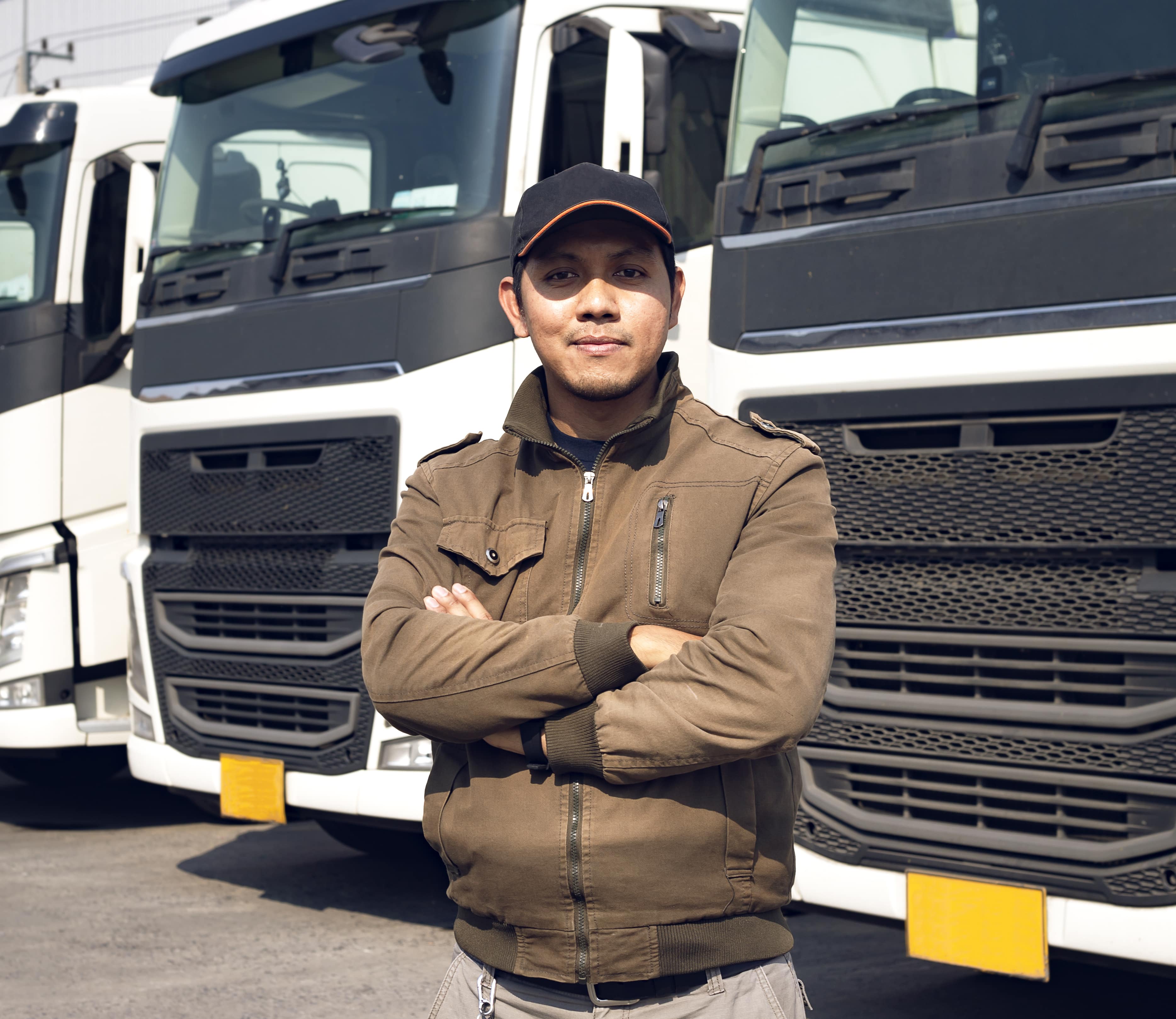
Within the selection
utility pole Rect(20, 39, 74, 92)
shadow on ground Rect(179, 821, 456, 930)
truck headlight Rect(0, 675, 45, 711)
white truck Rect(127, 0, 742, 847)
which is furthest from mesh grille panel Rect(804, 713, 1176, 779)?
utility pole Rect(20, 39, 74, 92)

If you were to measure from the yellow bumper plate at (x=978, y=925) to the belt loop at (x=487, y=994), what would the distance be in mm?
1827

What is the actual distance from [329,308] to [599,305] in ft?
10.4

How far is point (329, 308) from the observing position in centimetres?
518

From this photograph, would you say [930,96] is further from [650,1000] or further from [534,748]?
[650,1000]

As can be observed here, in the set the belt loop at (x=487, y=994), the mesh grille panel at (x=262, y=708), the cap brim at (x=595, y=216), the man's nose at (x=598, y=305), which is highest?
the cap brim at (x=595, y=216)

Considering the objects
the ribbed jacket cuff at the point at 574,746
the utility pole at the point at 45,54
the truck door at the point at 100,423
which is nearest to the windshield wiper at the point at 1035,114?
the ribbed jacket cuff at the point at 574,746

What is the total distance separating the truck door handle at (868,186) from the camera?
381cm

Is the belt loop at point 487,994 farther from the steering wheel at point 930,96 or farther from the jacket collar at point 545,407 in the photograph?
the steering wheel at point 930,96

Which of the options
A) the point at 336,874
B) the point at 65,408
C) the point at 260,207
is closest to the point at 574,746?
the point at 260,207

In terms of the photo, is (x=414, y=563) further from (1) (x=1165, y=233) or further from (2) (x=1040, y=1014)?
(2) (x=1040, y=1014)

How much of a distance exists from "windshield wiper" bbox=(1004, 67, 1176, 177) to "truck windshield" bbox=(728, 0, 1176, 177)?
20mm

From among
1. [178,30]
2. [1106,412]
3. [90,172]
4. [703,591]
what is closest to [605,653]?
[703,591]

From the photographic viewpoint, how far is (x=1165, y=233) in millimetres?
3361

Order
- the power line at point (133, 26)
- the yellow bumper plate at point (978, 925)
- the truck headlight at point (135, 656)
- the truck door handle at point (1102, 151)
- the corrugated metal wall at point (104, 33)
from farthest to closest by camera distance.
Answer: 1. the corrugated metal wall at point (104, 33)
2. the power line at point (133, 26)
3. the truck headlight at point (135, 656)
4. the yellow bumper plate at point (978, 925)
5. the truck door handle at point (1102, 151)
